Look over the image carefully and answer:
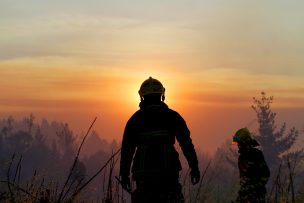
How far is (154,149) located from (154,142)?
9 cm

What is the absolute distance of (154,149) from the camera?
5379mm

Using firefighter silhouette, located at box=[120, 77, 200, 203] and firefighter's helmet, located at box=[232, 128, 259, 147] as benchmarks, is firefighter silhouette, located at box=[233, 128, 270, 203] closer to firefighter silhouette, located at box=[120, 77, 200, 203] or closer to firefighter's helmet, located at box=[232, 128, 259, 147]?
firefighter's helmet, located at box=[232, 128, 259, 147]

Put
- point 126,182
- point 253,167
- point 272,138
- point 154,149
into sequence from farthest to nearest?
point 272,138, point 253,167, point 126,182, point 154,149

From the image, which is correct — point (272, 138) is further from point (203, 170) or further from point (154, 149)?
point (154, 149)

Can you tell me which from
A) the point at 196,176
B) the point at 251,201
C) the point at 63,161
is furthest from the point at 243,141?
the point at 63,161

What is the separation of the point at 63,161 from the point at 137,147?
416 feet

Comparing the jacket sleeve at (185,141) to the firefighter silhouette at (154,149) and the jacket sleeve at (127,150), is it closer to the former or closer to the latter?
the firefighter silhouette at (154,149)

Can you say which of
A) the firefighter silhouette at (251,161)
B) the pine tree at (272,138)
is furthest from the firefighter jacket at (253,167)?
the pine tree at (272,138)

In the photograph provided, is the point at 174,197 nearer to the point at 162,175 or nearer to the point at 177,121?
the point at 162,175

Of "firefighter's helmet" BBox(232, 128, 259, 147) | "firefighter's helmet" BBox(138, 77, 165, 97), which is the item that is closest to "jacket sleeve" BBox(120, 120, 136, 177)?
"firefighter's helmet" BBox(138, 77, 165, 97)

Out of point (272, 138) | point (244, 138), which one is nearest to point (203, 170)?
point (272, 138)

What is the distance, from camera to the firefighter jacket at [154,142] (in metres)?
5.34

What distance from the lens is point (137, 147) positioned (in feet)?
18.4

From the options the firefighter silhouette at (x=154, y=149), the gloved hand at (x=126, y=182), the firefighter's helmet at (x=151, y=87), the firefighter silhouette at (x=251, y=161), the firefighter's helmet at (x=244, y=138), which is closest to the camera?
the firefighter silhouette at (x=154, y=149)
